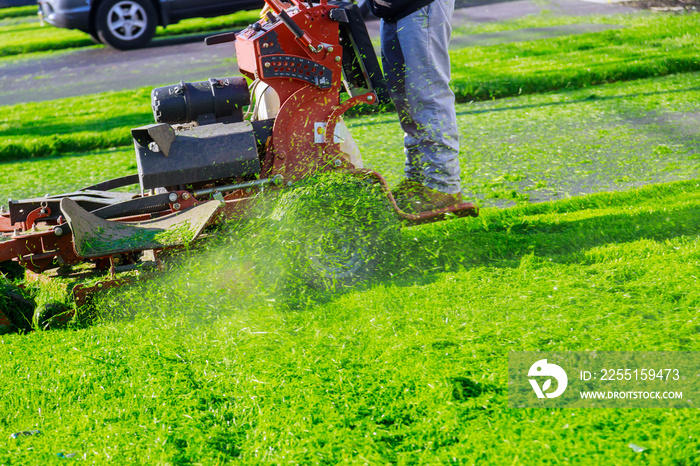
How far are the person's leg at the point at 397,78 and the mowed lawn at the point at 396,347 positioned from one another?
0.47 meters

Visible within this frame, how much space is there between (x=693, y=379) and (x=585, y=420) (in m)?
0.49

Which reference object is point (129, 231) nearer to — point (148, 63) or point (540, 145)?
point (540, 145)

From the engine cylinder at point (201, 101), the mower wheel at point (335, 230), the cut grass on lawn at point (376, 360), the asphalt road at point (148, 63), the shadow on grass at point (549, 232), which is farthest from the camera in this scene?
the asphalt road at point (148, 63)

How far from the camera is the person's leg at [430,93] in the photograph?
370 centimetres

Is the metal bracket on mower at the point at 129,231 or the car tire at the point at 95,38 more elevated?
the car tire at the point at 95,38

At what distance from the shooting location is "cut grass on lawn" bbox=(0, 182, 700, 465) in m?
2.25

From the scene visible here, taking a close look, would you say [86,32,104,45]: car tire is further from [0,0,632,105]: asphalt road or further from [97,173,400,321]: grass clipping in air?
[97,173,400,321]: grass clipping in air

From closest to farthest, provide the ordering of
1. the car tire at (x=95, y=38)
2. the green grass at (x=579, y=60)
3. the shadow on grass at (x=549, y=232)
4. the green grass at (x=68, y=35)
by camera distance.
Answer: the shadow on grass at (x=549, y=232), the green grass at (x=579, y=60), the car tire at (x=95, y=38), the green grass at (x=68, y=35)

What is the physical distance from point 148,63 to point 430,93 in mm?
8103

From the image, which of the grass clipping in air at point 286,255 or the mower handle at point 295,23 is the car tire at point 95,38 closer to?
the mower handle at point 295,23

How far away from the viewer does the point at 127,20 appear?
1168 centimetres

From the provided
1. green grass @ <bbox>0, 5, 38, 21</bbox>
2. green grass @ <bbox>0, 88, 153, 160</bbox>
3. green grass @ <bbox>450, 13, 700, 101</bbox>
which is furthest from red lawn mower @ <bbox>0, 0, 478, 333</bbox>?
green grass @ <bbox>0, 5, 38, 21</bbox>

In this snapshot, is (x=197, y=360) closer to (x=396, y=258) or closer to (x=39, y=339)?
(x=39, y=339)

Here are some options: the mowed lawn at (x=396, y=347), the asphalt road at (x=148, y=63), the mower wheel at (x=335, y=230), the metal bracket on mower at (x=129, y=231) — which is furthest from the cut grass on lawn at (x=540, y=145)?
the asphalt road at (x=148, y=63)
